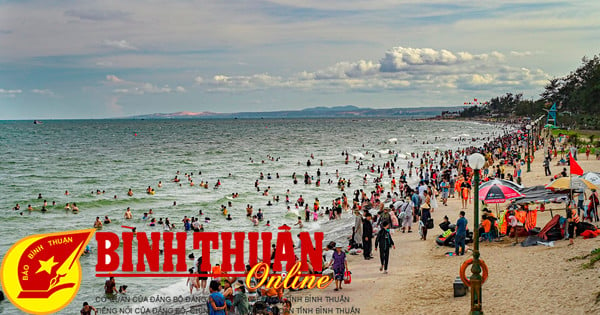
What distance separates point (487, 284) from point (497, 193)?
402cm

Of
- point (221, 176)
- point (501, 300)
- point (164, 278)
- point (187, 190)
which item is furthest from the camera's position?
point (221, 176)

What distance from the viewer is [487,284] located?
11.8m

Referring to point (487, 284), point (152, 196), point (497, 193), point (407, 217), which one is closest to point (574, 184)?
point (497, 193)

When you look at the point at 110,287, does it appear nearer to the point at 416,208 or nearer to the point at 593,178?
the point at 416,208

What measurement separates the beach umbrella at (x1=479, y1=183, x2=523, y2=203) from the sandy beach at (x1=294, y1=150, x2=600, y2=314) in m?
1.30

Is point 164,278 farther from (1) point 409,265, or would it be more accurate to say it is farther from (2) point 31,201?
(2) point 31,201

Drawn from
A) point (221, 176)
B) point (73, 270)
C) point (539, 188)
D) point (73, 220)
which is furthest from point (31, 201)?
point (539, 188)

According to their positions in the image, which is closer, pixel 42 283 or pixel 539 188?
pixel 42 283

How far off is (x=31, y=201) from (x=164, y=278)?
71.2ft

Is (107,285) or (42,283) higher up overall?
(42,283)

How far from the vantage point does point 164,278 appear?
1647cm

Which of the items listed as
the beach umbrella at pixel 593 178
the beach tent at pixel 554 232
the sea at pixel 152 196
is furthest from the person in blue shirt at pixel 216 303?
the beach umbrella at pixel 593 178

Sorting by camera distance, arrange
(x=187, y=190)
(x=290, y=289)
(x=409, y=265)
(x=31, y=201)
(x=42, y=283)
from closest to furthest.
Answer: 1. (x=42, y=283)
2. (x=290, y=289)
3. (x=409, y=265)
4. (x=31, y=201)
5. (x=187, y=190)

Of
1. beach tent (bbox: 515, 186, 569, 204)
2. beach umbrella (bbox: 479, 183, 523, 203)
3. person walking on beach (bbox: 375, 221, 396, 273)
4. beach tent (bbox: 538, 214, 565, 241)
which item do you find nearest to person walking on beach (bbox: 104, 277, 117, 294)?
person walking on beach (bbox: 375, 221, 396, 273)
